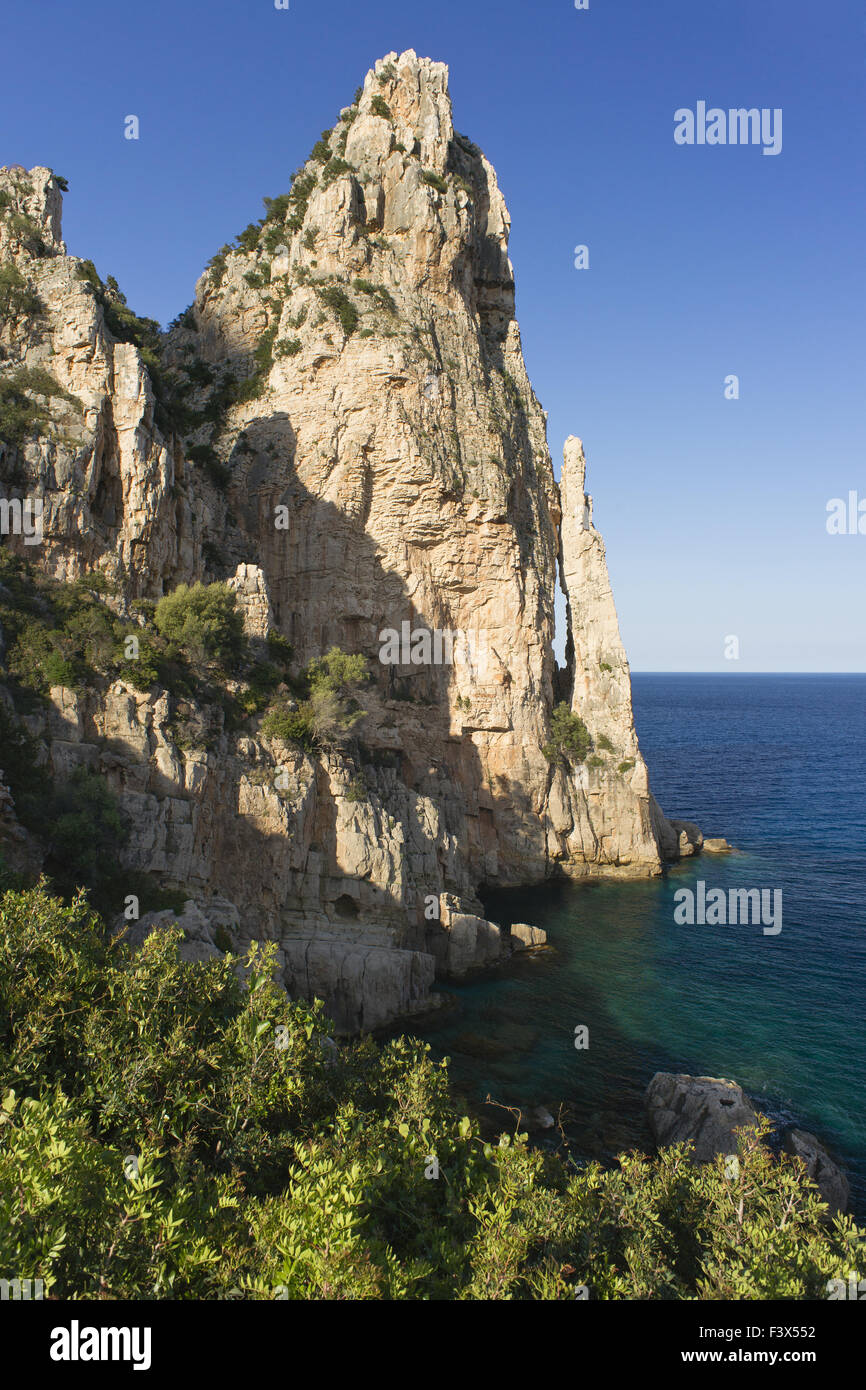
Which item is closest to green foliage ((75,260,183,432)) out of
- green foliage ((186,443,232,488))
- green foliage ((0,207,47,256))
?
green foliage ((0,207,47,256))

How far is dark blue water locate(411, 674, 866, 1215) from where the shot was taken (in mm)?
24812

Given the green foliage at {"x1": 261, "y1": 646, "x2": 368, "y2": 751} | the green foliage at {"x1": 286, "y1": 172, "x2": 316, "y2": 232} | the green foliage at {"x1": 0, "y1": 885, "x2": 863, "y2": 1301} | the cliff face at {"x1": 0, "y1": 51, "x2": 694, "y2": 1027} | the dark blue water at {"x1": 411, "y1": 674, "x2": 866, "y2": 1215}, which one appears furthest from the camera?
the green foliage at {"x1": 286, "y1": 172, "x2": 316, "y2": 232}

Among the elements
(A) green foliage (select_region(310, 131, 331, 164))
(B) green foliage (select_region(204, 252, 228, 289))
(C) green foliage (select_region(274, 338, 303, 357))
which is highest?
(A) green foliage (select_region(310, 131, 331, 164))

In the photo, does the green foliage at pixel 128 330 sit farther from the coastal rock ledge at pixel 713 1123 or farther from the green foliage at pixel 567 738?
the coastal rock ledge at pixel 713 1123

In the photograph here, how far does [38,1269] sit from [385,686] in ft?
123

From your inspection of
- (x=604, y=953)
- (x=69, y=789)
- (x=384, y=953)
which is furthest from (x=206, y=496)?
(x=604, y=953)

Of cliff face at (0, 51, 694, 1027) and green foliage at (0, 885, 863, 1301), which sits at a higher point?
cliff face at (0, 51, 694, 1027)

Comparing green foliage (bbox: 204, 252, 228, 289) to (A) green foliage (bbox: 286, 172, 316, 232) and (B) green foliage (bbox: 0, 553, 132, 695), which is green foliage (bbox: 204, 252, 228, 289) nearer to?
Answer: (A) green foliage (bbox: 286, 172, 316, 232)

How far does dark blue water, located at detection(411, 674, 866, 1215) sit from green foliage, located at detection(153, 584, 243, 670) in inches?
694

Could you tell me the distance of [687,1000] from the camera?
103ft

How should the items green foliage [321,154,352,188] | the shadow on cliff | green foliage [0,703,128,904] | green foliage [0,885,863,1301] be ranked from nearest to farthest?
green foliage [0,885,863,1301]
green foliage [0,703,128,904]
the shadow on cliff
green foliage [321,154,352,188]

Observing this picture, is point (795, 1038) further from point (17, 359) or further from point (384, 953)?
point (17, 359)

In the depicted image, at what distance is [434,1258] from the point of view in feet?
35.4

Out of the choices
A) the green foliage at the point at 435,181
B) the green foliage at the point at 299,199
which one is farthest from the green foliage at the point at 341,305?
the green foliage at the point at 435,181
